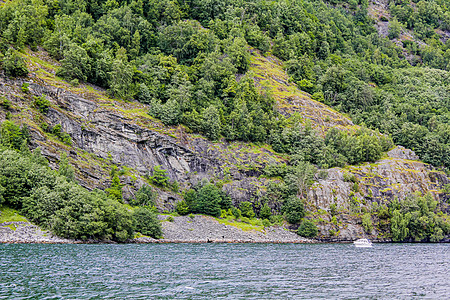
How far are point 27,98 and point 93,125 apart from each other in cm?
2049

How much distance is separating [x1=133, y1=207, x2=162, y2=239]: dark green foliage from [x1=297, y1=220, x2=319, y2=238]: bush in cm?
5030

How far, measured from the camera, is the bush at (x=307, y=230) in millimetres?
141000

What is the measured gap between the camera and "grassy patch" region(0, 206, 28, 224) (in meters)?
93.6

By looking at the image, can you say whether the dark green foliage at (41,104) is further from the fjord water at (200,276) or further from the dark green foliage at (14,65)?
the fjord water at (200,276)

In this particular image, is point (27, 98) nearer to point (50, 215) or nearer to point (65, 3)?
point (50, 215)

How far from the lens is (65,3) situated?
186 metres

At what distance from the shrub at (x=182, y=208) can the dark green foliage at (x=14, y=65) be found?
205 ft

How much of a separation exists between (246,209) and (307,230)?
21.0 meters

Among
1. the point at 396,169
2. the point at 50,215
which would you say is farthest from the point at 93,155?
the point at 396,169

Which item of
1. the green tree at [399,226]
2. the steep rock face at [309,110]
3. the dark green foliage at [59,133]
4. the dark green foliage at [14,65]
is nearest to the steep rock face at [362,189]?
the green tree at [399,226]

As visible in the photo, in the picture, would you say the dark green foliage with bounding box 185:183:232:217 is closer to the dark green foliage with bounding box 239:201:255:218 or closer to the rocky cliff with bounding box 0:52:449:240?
the rocky cliff with bounding box 0:52:449:240

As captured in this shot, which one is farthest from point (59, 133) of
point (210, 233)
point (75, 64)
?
point (210, 233)

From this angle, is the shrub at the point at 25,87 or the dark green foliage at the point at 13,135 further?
the shrub at the point at 25,87

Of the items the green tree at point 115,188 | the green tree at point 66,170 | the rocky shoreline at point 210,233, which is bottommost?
the rocky shoreline at point 210,233
